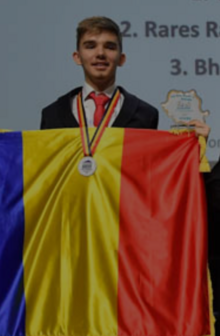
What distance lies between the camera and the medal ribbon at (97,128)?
1841mm

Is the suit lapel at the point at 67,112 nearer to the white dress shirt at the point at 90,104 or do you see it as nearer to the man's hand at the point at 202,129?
the white dress shirt at the point at 90,104

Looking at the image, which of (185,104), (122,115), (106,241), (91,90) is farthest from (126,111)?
(185,104)

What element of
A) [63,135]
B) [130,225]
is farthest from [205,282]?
[63,135]

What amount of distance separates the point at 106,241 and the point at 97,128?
0.98 feet

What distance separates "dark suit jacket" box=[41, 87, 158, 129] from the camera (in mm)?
1978

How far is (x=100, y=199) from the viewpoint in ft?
5.94

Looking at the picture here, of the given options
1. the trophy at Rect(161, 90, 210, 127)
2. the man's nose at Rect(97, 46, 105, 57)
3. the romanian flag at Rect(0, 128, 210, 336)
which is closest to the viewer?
the romanian flag at Rect(0, 128, 210, 336)

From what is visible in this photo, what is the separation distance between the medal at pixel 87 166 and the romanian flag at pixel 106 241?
1cm

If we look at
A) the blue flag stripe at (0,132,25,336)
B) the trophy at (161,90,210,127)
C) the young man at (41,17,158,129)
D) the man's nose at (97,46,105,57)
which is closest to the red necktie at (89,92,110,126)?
the young man at (41,17,158,129)

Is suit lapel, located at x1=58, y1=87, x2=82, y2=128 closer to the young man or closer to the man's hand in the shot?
the young man

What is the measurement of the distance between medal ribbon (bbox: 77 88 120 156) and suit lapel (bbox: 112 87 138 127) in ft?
0.09

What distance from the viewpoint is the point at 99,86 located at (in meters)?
2.02

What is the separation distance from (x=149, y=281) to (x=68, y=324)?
0.74 feet

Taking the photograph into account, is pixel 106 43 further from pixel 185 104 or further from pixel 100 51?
pixel 185 104
